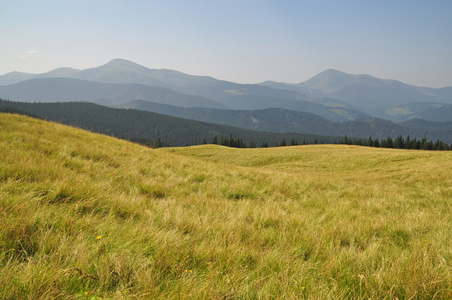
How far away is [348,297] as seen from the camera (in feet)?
6.38

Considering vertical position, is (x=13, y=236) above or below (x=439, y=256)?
above

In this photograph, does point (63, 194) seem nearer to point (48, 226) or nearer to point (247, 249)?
point (48, 226)

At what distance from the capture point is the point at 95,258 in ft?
6.60

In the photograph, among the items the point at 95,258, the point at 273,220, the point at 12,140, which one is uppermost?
the point at 12,140

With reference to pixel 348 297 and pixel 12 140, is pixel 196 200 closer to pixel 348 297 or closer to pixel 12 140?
pixel 348 297

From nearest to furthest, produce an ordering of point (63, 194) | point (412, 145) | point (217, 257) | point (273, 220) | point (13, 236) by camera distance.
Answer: point (13, 236), point (217, 257), point (63, 194), point (273, 220), point (412, 145)

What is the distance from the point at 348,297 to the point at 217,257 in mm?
1274

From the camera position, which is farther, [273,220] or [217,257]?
[273,220]

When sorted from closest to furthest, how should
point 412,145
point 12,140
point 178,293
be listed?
point 178,293
point 12,140
point 412,145

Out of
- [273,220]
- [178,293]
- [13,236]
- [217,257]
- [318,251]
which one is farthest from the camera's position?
[273,220]

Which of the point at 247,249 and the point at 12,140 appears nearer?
the point at 247,249

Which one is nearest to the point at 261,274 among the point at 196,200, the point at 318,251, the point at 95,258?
the point at 318,251

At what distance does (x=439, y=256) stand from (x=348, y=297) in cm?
152

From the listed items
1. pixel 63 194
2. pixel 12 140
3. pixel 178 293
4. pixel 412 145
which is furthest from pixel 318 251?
pixel 412 145
